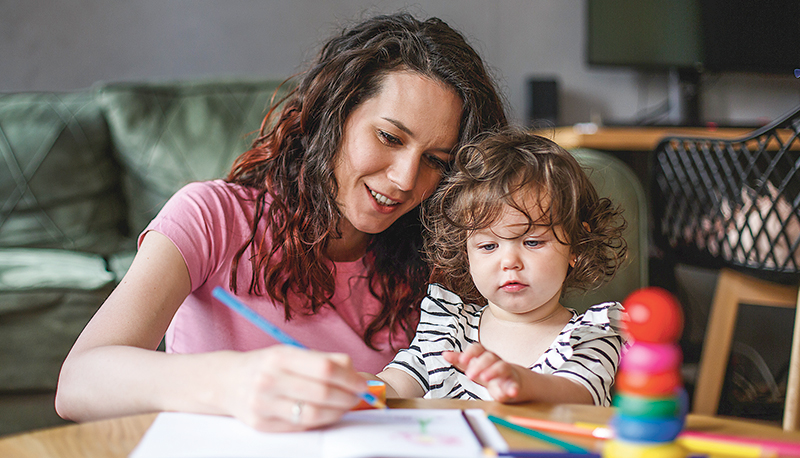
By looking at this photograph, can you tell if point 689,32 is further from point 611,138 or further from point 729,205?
point 729,205

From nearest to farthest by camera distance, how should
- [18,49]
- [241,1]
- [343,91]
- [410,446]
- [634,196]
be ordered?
[410,446] < [343,91] < [634,196] < [18,49] < [241,1]

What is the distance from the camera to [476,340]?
96 centimetres

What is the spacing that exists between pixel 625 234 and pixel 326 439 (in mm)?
903

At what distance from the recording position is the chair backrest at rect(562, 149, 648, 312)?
4.07ft

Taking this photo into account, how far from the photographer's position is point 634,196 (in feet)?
4.20

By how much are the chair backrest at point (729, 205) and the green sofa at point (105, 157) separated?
4.44 feet

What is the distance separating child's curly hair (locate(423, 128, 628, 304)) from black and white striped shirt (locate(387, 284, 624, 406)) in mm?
80

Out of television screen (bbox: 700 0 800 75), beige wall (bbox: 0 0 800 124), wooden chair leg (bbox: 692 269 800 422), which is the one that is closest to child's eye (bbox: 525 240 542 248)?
wooden chair leg (bbox: 692 269 800 422)

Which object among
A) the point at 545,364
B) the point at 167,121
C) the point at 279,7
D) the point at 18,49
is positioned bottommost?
the point at 545,364

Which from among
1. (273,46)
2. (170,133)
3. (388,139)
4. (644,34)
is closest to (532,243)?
(388,139)

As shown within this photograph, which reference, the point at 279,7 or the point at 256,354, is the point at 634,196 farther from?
the point at 279,7

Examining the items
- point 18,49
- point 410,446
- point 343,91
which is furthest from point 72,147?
point 410,446

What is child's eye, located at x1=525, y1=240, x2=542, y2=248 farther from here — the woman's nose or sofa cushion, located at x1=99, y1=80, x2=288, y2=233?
sofa cushion, located at x1=99, y1=80, x2=288, y2=233

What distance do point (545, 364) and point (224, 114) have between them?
1.67 meters
